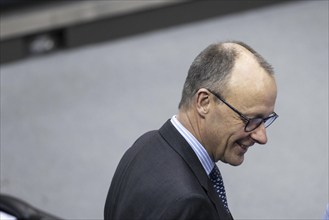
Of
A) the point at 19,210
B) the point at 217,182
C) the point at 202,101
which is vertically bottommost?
the point at 217,182

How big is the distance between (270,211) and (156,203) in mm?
2135

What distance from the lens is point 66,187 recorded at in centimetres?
449

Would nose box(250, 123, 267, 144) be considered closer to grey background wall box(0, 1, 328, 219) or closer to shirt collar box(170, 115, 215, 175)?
shirt collar box(170, 115, 215, 175)

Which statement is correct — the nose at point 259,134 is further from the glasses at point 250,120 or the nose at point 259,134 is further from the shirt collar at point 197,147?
the shirt collar at point 197,147

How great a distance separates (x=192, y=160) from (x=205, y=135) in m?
0.08

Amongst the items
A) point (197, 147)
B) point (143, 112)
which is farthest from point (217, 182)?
point (143, 112)

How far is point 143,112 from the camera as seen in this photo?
16.8 feet

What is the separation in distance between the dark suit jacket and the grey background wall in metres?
1.87

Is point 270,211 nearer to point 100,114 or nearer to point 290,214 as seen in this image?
point 290,214

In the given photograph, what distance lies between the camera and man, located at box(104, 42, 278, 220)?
220cm

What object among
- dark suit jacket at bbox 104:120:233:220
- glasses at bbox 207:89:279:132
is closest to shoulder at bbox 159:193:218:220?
dark suit jacket at bbox 104:120:233:220

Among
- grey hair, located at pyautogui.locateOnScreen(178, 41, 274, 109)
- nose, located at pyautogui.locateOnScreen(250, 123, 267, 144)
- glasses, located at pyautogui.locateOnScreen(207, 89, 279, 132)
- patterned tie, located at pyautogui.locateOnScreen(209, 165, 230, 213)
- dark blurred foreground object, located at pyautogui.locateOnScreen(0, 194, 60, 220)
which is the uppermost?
grey hair, located at pyautogui.locateOnScreen(178, 41, 274, 109)

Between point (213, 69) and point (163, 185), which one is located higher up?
point (213, 69)

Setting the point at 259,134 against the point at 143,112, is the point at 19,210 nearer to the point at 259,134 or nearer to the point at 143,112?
the point at 259,134
